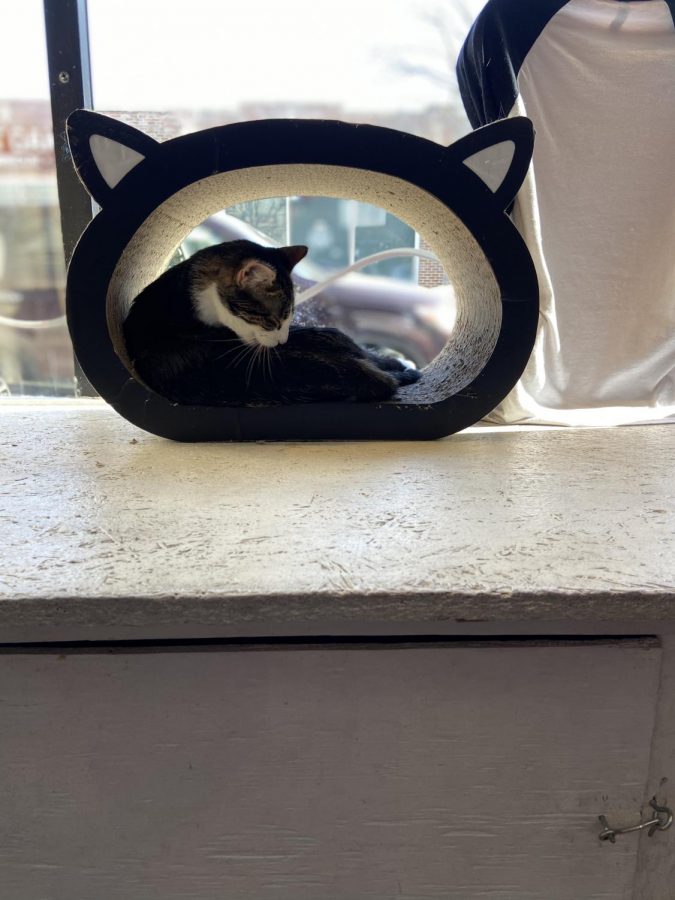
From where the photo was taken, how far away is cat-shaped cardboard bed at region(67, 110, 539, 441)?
86 cm

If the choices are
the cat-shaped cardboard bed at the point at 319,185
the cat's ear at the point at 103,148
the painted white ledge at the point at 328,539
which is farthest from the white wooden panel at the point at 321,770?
the cat's ear at the point at 103,148

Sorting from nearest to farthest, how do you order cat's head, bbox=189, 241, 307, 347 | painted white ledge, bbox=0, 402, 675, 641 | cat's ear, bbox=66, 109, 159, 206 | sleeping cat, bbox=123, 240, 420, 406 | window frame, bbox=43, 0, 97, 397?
1. painted white ledge, bbox=0, 402, 675, 641
2. cat's ear, bbox=66, 109, 159, 206
3. sleeping cat, bbox=123, 240, 420, 406
4. cat's head, bbox=189, 241, 307, 347
5. window frame, bbox=43, 0, 97, 397

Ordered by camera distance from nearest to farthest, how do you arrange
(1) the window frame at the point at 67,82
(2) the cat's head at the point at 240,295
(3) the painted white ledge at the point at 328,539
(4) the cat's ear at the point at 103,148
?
1. (3) the painted white ledge at the point at 328,539
2. (4) the cat's ear at the point at 103,148
3. (2) the cat's head at the point at 240,295
4. (1) the window frame at the point at 67,82

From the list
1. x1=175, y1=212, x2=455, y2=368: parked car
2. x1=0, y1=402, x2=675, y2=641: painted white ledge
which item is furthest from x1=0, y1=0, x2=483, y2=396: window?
x1=0, y1=402, x2=675, y2=641: painted white ledge

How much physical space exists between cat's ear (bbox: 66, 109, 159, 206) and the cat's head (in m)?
0.23

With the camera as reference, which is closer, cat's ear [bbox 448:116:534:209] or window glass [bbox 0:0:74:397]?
cat's ear [bbox 448:116:534:209]

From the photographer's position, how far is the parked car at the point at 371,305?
57.4 inches

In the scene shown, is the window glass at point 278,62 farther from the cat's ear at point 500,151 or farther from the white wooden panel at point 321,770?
the white wooden panel at point 321,770

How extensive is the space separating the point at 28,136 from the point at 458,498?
1.20 m

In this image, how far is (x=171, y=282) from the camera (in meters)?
1.06

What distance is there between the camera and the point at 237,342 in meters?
1.06

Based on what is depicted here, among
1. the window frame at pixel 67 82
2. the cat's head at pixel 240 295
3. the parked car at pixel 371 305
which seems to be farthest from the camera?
the parked car at pixel 371 305

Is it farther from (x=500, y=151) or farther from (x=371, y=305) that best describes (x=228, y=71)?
(x=500, y=151)

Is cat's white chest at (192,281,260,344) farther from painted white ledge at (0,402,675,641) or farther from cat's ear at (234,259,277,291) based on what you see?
painted white ledge at (0,402,675,641)
